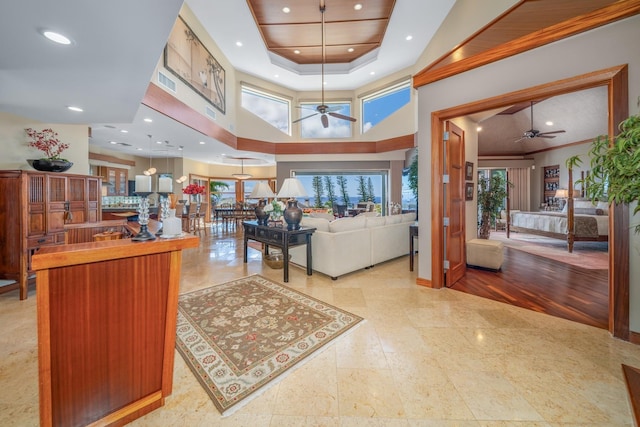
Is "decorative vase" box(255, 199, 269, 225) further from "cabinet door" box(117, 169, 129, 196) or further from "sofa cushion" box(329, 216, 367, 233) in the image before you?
"cabinet door" box(117, 169, 129, 196)

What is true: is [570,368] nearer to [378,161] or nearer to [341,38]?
[341,38]

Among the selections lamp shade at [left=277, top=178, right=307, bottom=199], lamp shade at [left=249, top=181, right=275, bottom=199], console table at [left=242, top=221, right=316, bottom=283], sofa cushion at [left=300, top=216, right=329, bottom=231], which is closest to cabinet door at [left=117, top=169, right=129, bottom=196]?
lamp shade at [left=249, top=181, right=275, bottom=199]

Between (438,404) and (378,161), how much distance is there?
8.83m

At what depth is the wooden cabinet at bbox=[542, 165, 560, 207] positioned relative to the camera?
8.73 meters

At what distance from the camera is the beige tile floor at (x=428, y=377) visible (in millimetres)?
1413

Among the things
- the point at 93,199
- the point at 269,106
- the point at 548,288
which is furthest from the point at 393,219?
the point at 269,106

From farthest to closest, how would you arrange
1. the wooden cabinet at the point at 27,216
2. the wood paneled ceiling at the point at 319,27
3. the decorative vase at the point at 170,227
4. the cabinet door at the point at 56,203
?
the wood paneled ceiling at the point at 319,27, the cabinet door at the point at 56,203, the wooden cabinet at the point at 27,216, the decorative vase at the point at 170,227

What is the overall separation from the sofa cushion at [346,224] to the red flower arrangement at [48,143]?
4.24m

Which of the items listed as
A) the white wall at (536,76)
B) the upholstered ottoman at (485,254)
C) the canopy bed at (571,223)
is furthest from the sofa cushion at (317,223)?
the canopy bed at (571,223)

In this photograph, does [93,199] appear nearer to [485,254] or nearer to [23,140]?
[23,140]

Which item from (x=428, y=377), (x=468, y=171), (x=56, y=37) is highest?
(x=56, y=37)

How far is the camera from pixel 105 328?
4.24 feet

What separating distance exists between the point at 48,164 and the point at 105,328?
3912mm

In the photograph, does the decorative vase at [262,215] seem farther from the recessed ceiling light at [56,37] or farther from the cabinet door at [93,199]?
the recessed ceiling light at [56,37]
